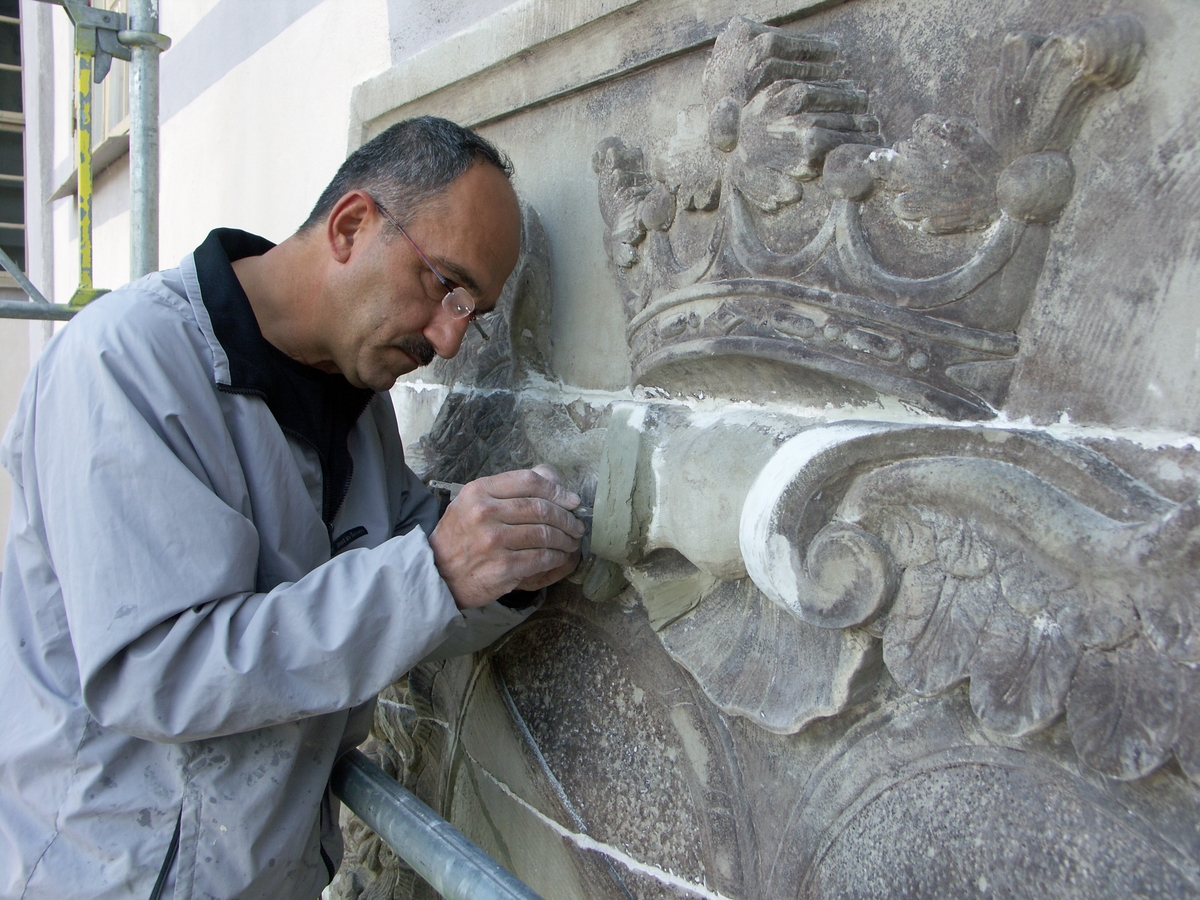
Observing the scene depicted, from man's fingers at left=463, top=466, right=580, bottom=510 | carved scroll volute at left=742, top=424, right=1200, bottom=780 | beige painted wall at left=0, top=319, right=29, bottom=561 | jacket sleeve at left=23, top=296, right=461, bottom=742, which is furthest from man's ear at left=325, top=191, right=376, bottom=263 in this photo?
beige painted wall at left=0, top=319, right=29, bottom=561

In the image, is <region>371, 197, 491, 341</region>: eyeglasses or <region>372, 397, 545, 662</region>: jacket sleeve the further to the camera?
<region>372, 397, 545, 662</region>: jacket sleeve

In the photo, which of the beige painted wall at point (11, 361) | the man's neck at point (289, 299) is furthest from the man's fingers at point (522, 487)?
the beige painted wall at point (11, 361)

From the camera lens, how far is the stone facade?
0.67m

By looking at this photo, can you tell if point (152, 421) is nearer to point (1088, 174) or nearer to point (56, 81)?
point (1088, 174)

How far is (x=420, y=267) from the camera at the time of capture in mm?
1115

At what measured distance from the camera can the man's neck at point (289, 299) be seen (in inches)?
46.5

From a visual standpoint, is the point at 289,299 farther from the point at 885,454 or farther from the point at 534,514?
the point at 885,454

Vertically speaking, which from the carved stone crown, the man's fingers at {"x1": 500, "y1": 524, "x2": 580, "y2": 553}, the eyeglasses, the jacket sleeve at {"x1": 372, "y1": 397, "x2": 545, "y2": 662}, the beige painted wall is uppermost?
the carved stone crown

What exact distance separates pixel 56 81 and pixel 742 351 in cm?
551

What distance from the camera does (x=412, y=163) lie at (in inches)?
44.4

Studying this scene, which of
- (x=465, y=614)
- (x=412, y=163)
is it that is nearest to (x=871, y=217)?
(x=412, y=163)

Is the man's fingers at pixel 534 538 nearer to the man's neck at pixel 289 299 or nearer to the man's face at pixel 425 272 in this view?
the man's face at pixel 425 272

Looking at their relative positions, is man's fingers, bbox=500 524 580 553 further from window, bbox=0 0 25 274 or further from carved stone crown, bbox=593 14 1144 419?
window, bbox=0 0 25 274

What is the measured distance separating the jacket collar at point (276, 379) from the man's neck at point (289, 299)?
0.03m
